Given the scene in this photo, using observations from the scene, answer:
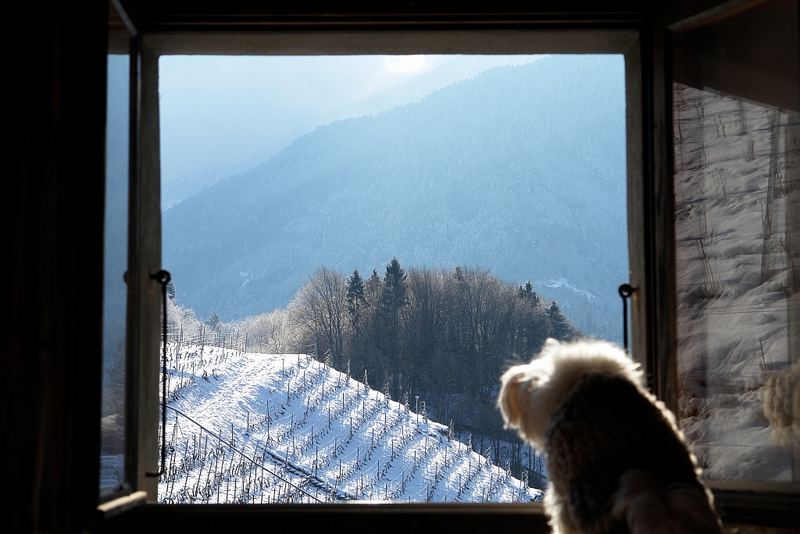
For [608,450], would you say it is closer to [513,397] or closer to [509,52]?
[513,397]

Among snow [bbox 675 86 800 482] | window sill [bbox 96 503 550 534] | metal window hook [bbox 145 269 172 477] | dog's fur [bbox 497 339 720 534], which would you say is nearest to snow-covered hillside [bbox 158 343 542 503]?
metal window hook [bbox 145 269 172 477]

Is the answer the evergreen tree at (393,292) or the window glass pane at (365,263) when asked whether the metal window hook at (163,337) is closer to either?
the window glass pane at (365,263)

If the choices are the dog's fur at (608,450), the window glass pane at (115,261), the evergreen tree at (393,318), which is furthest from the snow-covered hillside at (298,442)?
the dog's fur at (608,450)

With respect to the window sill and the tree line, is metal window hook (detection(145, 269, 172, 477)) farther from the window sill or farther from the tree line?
the tree line

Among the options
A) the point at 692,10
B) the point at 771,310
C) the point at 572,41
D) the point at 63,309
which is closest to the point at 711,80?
the point at 692,10

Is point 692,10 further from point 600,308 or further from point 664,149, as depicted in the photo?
point 600,308

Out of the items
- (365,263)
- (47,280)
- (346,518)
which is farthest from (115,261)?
(365,263)
